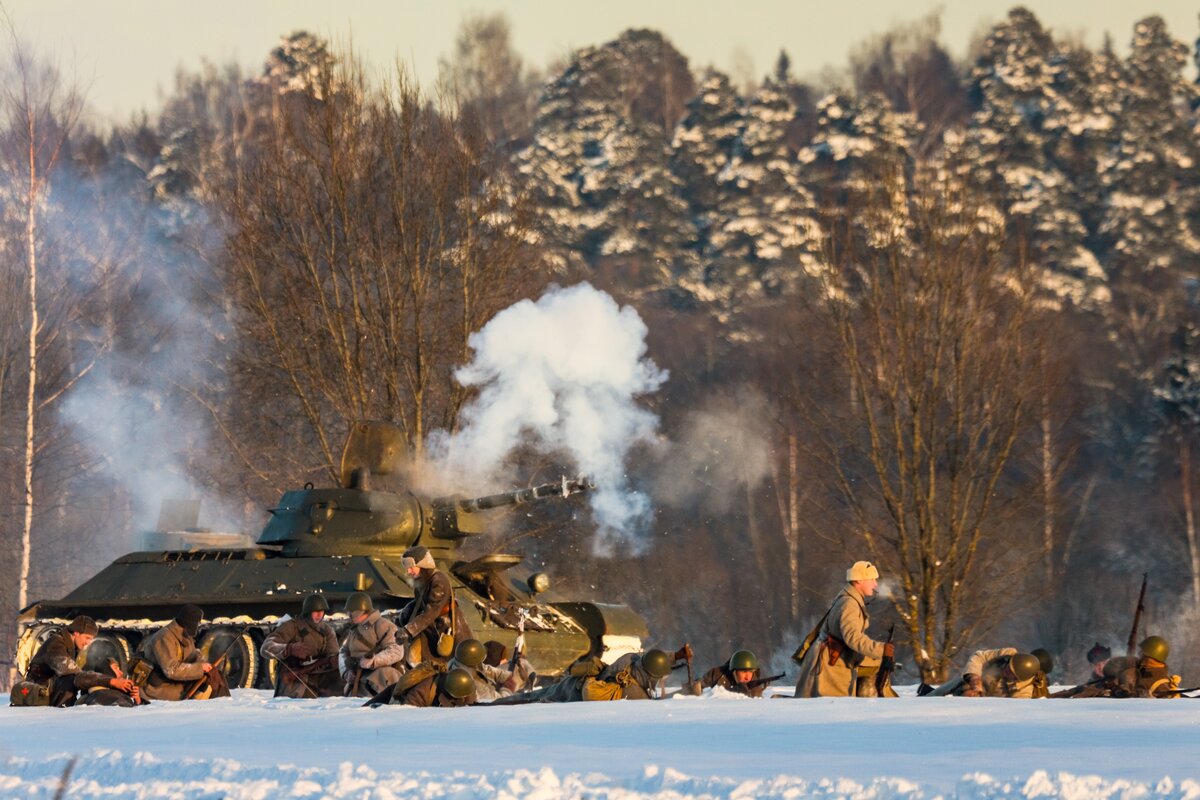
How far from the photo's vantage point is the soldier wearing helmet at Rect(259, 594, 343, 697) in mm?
19531

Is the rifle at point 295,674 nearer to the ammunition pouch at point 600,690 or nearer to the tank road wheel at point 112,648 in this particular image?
the tank road wheel at point 112,648

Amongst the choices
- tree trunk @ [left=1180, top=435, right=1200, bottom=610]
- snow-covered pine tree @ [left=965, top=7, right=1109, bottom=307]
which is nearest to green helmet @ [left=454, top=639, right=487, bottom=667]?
tree trunk @ [left=1180, top=435, right=1200, bottom=610]

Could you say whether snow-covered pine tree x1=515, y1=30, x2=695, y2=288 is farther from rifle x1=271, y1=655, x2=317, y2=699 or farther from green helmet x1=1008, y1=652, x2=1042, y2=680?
green helmet x1=1008, y1=652, x2=1042, y2=680

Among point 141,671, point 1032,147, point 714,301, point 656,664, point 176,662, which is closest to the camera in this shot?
point 656,664

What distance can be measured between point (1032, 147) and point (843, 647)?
5753 cm

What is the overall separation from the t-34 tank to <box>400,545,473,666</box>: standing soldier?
17.8ft

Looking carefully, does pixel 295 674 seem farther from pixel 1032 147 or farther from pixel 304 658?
pixel 1032 147

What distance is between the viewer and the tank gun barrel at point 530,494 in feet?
78.8

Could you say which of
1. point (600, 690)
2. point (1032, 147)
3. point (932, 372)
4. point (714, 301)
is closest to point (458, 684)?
point (600, 690)

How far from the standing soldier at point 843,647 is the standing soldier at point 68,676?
535 cm

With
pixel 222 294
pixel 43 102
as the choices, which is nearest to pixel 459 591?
pixel 43 102

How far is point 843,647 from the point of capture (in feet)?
49.9

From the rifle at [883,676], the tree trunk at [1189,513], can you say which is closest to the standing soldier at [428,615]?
the rifle at [883,676]

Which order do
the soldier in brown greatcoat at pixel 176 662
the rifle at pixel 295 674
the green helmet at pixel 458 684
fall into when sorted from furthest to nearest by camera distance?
1. the rifle at pixel 295 674
2. the soldier in brown greatcoat at pixel 176 662
3. the green helmet at pixel 458 684
